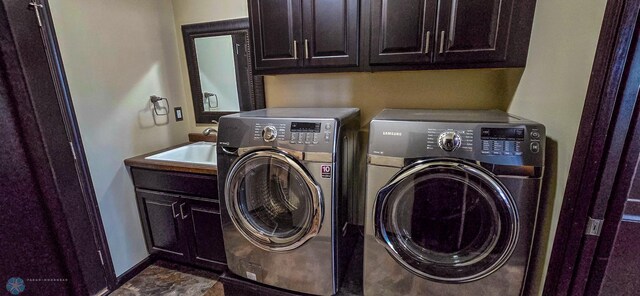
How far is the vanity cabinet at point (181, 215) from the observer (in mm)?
1735

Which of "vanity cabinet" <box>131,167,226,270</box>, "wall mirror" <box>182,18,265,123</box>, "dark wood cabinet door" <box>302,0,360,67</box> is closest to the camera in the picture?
"dark wood cabinet door" <box>302,0,360,67</box>

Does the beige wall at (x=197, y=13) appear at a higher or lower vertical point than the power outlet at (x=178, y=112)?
higher

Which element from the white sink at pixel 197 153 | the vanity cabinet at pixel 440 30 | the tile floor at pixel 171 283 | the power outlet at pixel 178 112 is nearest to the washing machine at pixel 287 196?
the vanity cabinet at pixel 440 30

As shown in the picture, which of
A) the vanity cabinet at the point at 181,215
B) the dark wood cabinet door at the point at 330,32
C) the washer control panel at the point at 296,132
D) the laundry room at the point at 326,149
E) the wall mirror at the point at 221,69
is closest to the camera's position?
the laundry room at the point at 326,149

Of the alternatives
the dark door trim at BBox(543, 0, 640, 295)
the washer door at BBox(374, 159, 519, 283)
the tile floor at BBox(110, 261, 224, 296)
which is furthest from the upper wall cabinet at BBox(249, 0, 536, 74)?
the tile floor at BBox(110, 261, 224, 296)

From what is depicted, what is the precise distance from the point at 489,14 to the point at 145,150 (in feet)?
7.83

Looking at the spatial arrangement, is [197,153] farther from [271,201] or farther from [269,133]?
[269,133]

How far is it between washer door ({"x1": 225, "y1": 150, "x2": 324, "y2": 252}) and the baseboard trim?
1.19 meters

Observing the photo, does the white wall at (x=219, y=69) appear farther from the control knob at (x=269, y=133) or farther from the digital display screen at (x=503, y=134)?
the digital display screen at (x=503, y=134)

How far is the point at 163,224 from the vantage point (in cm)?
191

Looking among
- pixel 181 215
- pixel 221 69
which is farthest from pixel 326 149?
pixel 221 69

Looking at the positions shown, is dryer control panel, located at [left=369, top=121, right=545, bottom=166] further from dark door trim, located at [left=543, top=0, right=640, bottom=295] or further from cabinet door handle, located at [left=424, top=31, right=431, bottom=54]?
cabinet door handle, located at [left=424, top=31, right=431, bottom=54]

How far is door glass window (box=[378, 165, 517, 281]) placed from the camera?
1.03m

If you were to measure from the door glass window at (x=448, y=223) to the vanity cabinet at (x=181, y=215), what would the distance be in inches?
46.0
